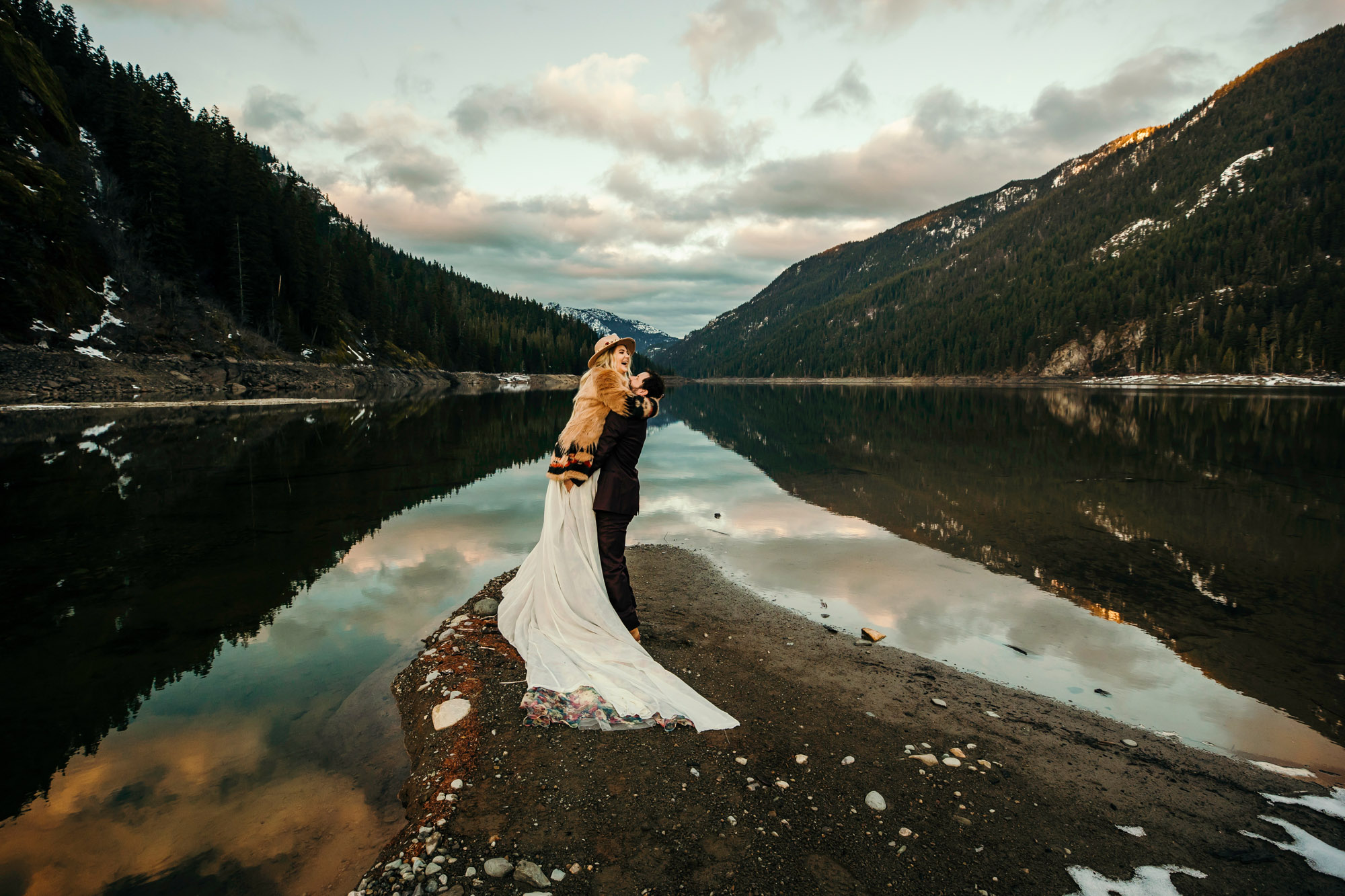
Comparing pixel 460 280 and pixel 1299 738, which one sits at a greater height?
pixel 460 280

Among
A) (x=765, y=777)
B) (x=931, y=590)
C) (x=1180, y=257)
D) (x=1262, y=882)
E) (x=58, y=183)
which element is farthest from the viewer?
(x=1180, y=257)

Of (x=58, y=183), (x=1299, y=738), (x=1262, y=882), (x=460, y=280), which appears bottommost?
(x=1299, y=738)

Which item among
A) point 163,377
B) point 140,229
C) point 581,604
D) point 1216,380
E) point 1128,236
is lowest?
point 581,604

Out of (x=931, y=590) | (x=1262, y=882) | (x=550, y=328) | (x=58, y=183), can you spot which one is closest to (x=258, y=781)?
(x=1262, y=882)

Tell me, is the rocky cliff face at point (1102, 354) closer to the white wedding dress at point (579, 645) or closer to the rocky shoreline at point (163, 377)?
the rocky shoreline at point (163, 377)

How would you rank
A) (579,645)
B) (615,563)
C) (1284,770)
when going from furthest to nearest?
(615,563)
(579,645)
(1284,770)

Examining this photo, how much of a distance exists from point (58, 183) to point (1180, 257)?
20341cm

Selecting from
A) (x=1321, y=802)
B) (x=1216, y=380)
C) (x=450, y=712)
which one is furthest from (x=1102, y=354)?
(x=450, y=712)

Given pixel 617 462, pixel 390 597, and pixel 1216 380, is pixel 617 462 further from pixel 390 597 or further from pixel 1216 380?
pixel 1216 380

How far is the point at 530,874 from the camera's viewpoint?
3174 millimetres

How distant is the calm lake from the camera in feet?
13.3

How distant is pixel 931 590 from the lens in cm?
918

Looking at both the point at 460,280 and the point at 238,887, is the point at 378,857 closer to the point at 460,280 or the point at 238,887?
the point at 238,887

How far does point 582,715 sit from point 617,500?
2.39 m
